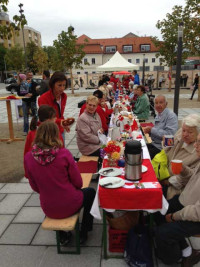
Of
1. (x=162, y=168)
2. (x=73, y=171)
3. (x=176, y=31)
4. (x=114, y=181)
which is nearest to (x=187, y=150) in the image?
(x=162, y=168)

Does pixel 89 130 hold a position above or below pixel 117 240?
above

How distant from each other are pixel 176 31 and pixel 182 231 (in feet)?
63.7

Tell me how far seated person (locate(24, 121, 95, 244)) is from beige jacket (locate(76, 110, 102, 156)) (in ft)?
6.20

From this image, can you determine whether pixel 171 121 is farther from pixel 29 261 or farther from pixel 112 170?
pixel 29 261

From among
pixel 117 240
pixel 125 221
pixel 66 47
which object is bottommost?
pixel 117 240

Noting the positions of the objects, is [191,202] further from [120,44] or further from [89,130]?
[120,44]

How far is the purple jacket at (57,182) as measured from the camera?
2.40 m

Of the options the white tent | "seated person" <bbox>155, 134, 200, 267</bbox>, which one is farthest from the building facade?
"seated person" <bbox>155, 134, 200, 267</bbox>

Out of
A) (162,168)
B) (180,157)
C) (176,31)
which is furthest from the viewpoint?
(176,31)

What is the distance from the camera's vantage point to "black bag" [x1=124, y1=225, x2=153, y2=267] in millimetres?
2488

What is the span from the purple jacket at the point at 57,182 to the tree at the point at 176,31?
13.3 m

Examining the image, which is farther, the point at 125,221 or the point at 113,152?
the point at 113,152

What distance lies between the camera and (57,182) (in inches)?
96.2

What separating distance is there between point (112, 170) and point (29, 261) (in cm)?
142
